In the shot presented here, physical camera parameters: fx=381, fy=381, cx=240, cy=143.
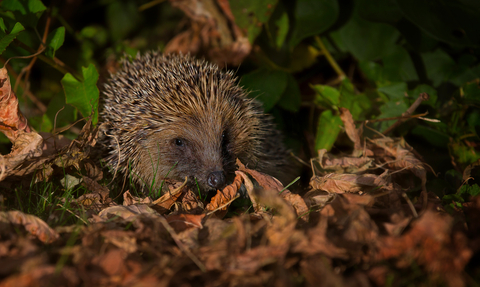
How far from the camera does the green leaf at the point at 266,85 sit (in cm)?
357

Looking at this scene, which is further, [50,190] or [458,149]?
[458,149]

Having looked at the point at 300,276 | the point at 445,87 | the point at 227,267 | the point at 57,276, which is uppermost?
the point at 57,276

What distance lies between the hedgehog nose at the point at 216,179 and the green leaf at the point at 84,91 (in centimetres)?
100

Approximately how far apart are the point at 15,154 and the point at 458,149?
3297 mm

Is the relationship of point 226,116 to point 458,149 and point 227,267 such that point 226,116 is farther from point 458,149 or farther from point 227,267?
point 458,149

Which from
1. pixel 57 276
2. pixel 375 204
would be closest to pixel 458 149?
pixel 375 204

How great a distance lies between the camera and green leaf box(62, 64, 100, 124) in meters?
2.79

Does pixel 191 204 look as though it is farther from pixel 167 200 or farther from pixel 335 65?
pixel 335 65

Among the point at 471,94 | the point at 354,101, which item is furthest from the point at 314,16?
the point at 471,94

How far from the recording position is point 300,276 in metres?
1.66

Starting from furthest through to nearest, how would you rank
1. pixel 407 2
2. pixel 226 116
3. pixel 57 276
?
pixel 407 2, pixel 226 116, pixel 57 276

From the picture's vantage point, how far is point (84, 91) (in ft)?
9.27

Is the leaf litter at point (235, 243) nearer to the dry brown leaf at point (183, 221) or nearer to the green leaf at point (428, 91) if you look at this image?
the dry brown leaf at point (183, 221)

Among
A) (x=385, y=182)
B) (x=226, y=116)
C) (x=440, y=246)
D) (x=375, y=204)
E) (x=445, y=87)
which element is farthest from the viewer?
(x=445, y=87)
